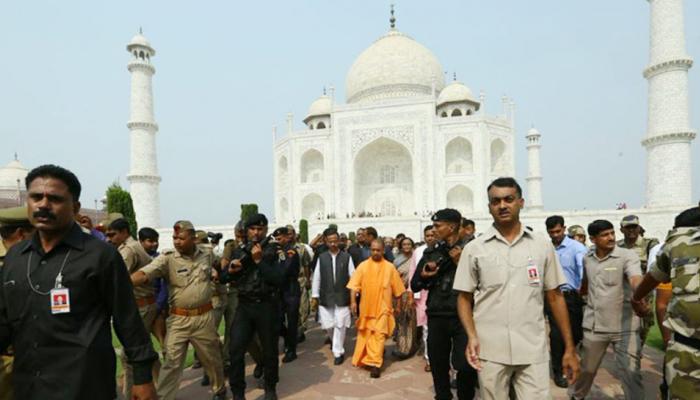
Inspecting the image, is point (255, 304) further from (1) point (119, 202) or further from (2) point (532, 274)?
(1) point (119, 202)

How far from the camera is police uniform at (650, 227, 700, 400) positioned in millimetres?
1860

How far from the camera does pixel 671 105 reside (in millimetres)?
17703

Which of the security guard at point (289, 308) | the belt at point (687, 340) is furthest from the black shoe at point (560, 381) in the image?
the security guard at point (289, 308)

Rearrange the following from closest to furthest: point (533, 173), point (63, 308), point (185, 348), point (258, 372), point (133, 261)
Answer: point (63, 308)
point (185, 348)
point (133, 261)
point (258, 372)
point (533, 173)

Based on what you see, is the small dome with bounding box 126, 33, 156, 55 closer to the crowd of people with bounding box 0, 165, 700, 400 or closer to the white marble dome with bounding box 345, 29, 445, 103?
the white marble dome with bounding box 345, 29, 445, 103

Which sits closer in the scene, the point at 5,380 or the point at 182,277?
the point at 5,380

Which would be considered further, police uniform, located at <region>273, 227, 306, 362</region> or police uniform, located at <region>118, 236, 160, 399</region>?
police uniform, located at <region>273, 227, 306, 362</region>

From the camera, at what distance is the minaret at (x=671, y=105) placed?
57.5ft

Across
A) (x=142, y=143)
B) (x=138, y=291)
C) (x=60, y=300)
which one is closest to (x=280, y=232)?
(x=138, y=291)

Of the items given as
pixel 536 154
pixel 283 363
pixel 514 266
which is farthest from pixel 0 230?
pixel 536 154

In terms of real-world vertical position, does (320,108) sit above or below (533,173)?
above

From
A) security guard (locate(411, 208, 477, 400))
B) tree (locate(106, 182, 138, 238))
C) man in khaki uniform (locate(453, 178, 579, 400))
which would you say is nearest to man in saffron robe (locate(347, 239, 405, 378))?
security guard (locate(411, 208, 477, 400))

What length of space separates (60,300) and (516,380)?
218cm

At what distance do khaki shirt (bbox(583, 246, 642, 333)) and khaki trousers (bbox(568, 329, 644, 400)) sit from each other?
0.06 m
